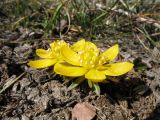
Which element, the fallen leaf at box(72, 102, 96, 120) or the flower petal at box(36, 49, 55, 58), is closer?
the fallen leaf at box(72, 102, 96, 120)

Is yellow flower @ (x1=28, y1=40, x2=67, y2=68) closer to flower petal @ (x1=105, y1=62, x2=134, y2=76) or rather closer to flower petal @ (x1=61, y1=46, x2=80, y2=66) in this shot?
flower petal @ (x1=61, y1=46, x2=80, y2=66)

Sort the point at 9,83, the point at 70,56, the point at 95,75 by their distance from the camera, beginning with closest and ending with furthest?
the point at 95,75 < the point at 70,56 < the point at 9,83

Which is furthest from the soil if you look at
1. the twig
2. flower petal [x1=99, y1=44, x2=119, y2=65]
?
flower petal [x1=99, y1=44, x2=119, y2=65]

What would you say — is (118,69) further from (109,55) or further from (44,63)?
(44,63)

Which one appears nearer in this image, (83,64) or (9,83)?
(83,64)

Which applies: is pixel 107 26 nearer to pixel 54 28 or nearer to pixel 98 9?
pixel 98 9

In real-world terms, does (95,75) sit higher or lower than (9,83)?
higher

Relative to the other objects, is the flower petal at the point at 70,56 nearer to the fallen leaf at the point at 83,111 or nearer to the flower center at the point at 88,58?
the flower center at the point at 88,58

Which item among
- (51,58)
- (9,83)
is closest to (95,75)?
(51,58)
